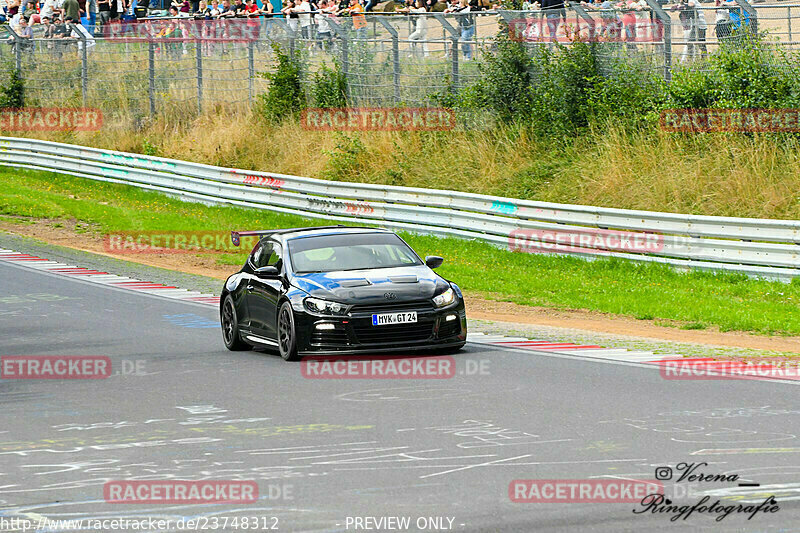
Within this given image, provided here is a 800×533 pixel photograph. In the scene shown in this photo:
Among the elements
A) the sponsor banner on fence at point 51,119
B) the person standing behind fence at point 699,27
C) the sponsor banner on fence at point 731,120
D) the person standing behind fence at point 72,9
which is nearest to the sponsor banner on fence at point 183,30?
the person standing behind fence at point 72,9

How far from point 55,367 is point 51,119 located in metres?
30.4

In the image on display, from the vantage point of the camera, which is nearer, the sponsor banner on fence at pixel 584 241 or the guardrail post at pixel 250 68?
the sponsor banner on fence at pixel 584 241

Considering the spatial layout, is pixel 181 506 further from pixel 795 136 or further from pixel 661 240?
pixel 795 136

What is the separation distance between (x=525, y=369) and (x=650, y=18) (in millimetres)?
13967

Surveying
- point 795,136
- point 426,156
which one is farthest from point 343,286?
point 426,156

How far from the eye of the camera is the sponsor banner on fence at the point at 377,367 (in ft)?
41.5

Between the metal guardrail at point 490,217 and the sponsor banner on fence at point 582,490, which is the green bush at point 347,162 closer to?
the metal guardrail at point 490,217

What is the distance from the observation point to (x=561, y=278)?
21.0 meters

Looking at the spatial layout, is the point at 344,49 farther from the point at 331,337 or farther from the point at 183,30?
the point at 331,337

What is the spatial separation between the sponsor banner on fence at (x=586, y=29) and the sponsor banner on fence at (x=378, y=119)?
2.79 meters

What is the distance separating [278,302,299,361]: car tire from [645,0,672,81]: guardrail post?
1356cm

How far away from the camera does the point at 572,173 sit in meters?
26.5

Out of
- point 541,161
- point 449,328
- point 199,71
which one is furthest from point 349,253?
point 199,71

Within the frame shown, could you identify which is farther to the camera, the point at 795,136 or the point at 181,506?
the point at 795,136
